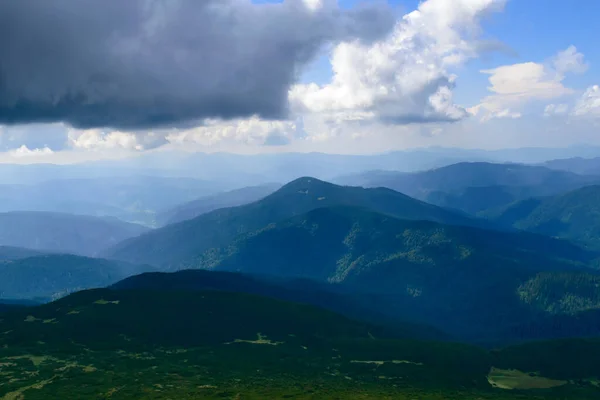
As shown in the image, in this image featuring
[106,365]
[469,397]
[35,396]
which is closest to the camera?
[35,396]

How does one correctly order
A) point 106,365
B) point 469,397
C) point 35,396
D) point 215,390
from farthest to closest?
point 106,365 < point 469,397 < point 215,390 < point 35,396

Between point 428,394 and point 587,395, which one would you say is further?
point 587,395

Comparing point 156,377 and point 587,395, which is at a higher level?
point 156,377

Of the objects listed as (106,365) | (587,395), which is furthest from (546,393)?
(106,365)

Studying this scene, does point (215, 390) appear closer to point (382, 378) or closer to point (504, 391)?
point (382, 378)

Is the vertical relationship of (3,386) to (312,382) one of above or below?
above

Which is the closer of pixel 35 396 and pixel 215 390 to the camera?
pixel 35 396

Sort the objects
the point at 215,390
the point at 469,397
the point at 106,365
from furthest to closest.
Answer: the point at 106,365 → the point at 469,397 → the point at 215,390

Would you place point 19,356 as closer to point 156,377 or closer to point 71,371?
point 71,371

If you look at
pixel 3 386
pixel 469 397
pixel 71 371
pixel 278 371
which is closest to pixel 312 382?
pixel 278 371
